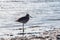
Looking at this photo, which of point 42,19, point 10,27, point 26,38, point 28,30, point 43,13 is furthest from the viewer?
point 43,13

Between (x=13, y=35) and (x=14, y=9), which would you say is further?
(x=14, y=9)

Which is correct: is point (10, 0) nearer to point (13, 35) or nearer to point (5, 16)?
point (5, 16)

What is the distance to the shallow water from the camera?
7402 mm

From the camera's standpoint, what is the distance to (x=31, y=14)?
31.1 ft

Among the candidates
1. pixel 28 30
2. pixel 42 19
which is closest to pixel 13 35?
pixel 28 30

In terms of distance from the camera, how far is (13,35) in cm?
616

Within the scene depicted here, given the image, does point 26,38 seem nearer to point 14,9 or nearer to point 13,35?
point 13,35

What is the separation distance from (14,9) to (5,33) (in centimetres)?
435

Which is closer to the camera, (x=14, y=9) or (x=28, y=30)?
(x=28, y=30)

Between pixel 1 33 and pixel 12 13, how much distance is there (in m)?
3.36

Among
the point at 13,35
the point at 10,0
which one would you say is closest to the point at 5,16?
the point at 13,35

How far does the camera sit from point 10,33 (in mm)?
6426

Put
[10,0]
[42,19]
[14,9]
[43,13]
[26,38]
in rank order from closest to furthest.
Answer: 1. [26,38]
2. [42,19]
3. [43,13]
4. [14,9]
5. [10,0]

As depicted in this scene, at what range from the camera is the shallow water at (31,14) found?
24.3 ft
